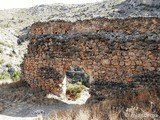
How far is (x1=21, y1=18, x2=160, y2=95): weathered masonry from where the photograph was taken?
9.51m

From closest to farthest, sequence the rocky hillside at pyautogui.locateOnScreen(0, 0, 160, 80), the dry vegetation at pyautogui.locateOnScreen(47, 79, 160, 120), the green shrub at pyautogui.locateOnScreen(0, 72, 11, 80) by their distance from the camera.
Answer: the dry vegetation at pyautogui.locateOnScreen(47, 79, 160, 120) < the green shrub at pyautogui.locateOnScreen(0, 72, 11, 80) < the rocky hillside at pyautogui.locateOnScreen(0, 0, 160, 80)

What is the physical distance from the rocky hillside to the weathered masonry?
848 centimetres

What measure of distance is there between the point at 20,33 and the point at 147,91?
30351 millimetres

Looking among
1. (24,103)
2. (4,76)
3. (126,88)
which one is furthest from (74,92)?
(4,76)

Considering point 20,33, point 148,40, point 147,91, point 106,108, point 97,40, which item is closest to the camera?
Result: point 106,108

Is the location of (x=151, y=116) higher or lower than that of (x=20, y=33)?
higher

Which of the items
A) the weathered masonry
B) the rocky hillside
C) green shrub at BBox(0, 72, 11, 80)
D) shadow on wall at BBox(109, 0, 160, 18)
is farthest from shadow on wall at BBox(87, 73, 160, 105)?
shadow on wall at BBox(109, 0, 160, 18)

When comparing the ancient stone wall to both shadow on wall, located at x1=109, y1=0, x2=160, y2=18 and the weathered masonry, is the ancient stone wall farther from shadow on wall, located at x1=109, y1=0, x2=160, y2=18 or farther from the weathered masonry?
shadow on wall, located at x1=109, y1=0, x2=160, y2=18

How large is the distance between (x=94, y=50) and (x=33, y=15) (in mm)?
35797

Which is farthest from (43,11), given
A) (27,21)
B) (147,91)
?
(147,91)

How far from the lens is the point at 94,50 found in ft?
33.9

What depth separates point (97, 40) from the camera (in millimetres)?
10258

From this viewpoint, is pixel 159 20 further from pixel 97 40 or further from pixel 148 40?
pixel 97 40

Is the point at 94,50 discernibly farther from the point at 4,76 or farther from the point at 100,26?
the point at 4,76
